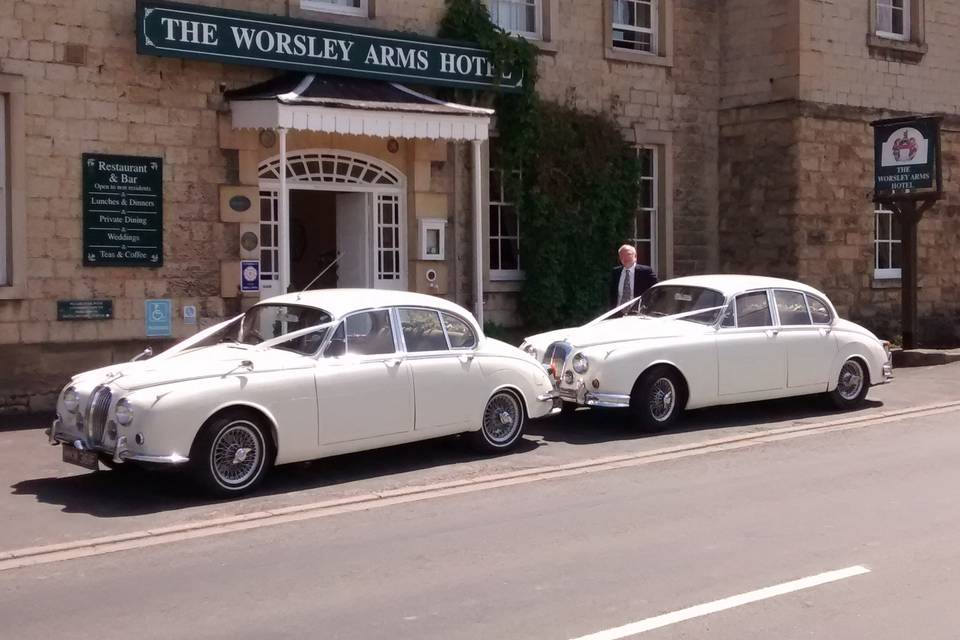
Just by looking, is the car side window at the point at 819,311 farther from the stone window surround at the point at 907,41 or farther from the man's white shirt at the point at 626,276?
the stone window surround at the point at 907,41

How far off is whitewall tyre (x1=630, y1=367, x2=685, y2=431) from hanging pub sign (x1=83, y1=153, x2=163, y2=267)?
5.84 metres

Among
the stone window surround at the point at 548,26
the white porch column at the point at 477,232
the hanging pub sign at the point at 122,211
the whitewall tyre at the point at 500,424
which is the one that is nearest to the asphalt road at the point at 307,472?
the whitewall tyre at the point at 500,424

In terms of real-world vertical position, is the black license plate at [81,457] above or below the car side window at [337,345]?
below

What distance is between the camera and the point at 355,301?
10.3 meters

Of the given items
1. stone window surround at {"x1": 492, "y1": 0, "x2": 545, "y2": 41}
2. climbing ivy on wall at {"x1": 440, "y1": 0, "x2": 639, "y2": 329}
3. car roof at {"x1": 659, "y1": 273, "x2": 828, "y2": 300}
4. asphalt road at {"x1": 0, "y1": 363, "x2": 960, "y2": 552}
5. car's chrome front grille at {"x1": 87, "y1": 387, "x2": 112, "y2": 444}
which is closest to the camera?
asphalt road at {"x1": 0, "y1": 363, "x2": 960, "y2": 552}

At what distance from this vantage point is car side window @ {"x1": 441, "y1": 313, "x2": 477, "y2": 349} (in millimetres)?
10644

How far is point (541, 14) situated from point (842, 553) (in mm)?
12235

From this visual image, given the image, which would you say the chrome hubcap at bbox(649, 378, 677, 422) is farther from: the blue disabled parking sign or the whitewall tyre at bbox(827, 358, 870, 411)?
the blue disabled parking sign

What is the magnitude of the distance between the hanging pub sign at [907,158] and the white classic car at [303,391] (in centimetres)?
954

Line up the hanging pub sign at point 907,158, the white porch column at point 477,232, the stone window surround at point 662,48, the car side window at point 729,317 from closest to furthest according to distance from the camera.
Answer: the car side window at point 729,317
the white porch column at point 477,232
the hanging pub sign at point 907,158
the stone window surround at point 662,48

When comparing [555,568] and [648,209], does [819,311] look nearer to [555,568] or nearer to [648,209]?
[648,209]

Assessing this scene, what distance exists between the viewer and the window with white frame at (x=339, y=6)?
15.3m

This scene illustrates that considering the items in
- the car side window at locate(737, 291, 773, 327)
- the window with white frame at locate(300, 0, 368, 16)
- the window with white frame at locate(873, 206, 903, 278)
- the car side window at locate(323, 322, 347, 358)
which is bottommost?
the car side window at locate(323, 322, 347, 358)

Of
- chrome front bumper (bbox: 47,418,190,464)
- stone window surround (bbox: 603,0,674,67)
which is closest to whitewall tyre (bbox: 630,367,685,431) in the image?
chrome front bumper (bbox: 47,418,190,464)
